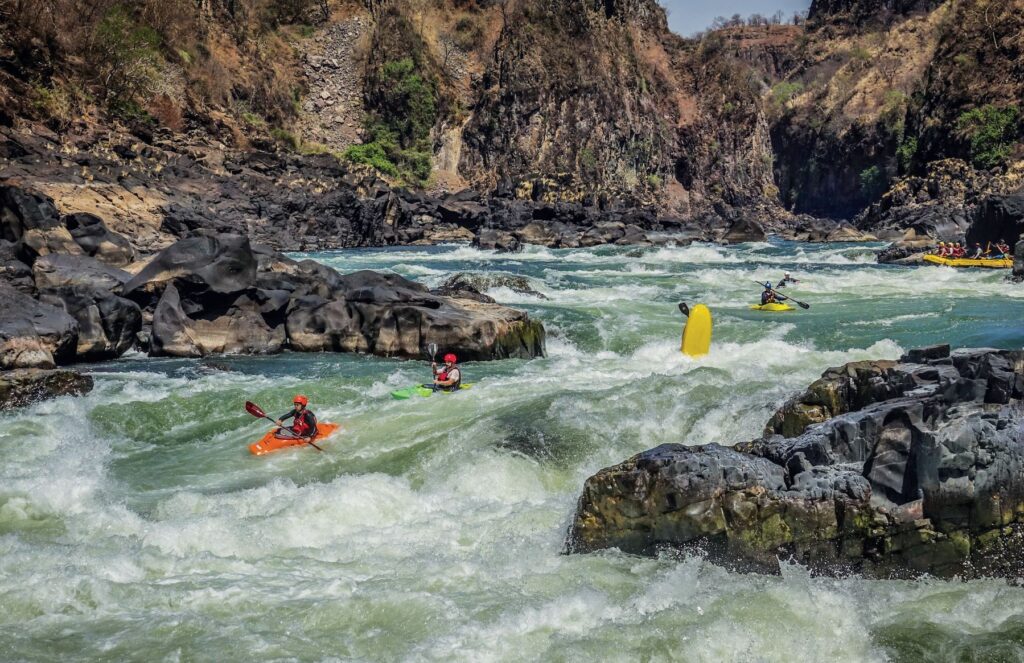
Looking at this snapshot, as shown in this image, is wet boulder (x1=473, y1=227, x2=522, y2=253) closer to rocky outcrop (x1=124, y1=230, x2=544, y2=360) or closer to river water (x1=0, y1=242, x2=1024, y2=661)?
rocky outcrop (x1=124, y1=230, x2=544, y2=360)

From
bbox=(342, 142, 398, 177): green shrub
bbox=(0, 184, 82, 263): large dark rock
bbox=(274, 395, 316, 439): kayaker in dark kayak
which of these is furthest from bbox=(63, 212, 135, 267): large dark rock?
bbox=(342, 142, 398, 177): green shrub

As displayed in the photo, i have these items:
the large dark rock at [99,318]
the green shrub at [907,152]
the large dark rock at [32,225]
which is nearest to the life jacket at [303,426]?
the large dark rock at [99,318]

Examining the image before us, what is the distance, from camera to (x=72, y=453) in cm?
789

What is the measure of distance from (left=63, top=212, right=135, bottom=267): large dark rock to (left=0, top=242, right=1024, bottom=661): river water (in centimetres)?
574

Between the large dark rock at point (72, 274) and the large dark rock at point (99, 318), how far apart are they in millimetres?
537

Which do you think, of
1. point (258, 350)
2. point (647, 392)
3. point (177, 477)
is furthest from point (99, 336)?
point (647, 392)

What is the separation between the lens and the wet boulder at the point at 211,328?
1234 centimetres

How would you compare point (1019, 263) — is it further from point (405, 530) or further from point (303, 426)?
point (405, 530)

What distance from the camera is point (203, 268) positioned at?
42.5 ft

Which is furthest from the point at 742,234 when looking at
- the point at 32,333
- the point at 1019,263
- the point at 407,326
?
the point at 32,333

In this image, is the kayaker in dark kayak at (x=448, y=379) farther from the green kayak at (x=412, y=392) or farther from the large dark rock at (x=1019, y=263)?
the large dark rock at (x=1019, y=263)

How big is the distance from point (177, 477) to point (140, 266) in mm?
9802

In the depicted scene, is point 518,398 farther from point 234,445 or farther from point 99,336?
point 99,336

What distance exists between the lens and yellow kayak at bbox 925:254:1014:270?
22422mm
